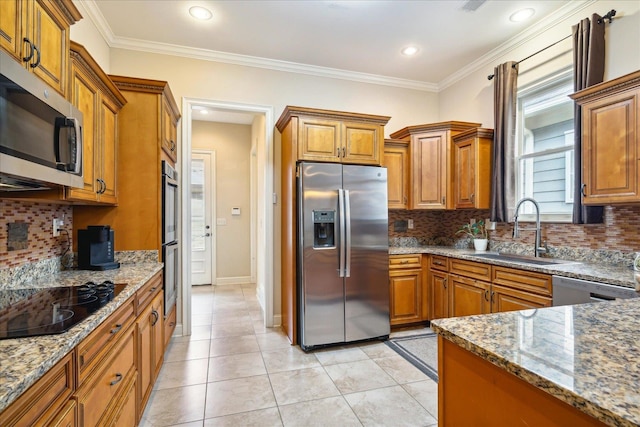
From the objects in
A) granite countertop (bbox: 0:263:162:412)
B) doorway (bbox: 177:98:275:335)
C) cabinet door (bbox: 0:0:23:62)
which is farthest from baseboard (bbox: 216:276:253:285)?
cabinet door (bbox: 0:0:23:62)

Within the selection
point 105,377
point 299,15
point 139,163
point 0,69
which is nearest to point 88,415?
point 105,377

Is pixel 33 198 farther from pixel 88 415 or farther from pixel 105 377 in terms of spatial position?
pixel 88 415

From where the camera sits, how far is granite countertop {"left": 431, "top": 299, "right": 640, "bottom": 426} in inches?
23.6

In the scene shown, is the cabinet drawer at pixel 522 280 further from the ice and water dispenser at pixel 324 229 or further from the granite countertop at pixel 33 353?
the granite countertop at pixel 33 353

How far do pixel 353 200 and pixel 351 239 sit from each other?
39cm

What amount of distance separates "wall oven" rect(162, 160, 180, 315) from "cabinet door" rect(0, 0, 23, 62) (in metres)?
1.35

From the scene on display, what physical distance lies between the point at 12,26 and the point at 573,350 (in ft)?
7.06

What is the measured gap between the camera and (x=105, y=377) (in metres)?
1.32

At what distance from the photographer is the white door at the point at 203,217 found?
5637 mm

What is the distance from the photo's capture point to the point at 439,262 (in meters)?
3.43

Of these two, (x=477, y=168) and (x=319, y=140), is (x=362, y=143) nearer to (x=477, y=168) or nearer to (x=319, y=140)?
(x=319, y=140)

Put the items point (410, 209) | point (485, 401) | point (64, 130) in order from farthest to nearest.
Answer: point (410, 209), point (64, 130), point (485, 401)

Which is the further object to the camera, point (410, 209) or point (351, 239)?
point (410, 209)

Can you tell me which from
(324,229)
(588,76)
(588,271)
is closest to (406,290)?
(324,229)
